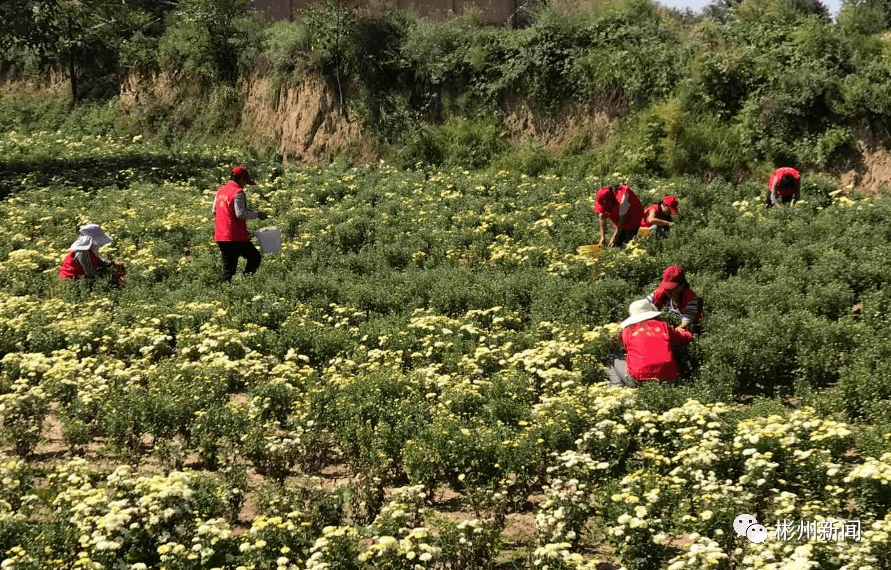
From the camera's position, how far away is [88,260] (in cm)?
1230

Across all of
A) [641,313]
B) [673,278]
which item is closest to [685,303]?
[673,278]

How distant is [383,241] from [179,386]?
6.67m

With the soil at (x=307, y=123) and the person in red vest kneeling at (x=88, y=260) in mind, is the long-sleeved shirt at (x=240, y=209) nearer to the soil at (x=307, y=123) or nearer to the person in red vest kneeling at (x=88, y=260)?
the person in red vest kneeling at (x=88, y=260)

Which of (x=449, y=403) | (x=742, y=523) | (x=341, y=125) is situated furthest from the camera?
(x=341, y=125)

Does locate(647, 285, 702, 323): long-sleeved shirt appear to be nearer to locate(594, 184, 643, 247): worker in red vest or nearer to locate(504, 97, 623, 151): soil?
locate(594, 184, 643, 247): worker in red vest

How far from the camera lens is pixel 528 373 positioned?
28.7 ft

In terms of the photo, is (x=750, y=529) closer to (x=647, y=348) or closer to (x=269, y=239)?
(x=647, y=348)

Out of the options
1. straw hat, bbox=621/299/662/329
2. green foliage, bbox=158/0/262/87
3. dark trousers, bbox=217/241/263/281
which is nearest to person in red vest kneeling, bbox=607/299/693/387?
straw hat, bbox=621/299/662/329

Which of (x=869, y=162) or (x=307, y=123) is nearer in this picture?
(x=869, y=162)

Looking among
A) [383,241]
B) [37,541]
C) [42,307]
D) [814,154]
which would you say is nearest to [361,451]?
[37,541]

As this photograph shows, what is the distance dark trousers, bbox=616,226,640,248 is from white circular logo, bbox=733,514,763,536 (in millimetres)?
7546

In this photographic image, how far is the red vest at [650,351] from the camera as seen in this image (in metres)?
8.20

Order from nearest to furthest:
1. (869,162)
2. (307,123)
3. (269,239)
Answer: (269,239)
(869,162)
(307,123)

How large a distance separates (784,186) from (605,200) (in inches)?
152
